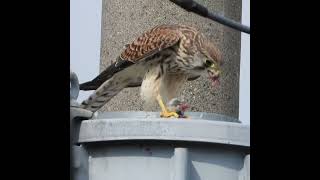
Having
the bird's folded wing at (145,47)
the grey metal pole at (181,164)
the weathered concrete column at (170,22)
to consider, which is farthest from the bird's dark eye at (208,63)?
the grey metal pole at (181,164)

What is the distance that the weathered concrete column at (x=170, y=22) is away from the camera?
4.55m

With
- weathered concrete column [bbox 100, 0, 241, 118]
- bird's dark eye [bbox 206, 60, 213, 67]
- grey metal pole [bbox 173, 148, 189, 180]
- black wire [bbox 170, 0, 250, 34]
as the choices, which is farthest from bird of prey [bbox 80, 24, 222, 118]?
grey metal pole [bbox 173, 148, 189, 180]

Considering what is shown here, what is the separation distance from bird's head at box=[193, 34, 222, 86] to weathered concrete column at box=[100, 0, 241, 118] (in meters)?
0.76

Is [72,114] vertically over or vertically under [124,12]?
under

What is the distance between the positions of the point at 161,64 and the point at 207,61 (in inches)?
8.8

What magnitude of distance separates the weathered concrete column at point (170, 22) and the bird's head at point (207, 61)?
0.76 meters

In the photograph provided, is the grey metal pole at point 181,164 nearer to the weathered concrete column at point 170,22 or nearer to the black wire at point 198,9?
the black wire at point 198,9

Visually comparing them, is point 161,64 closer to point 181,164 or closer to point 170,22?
point 170,22
